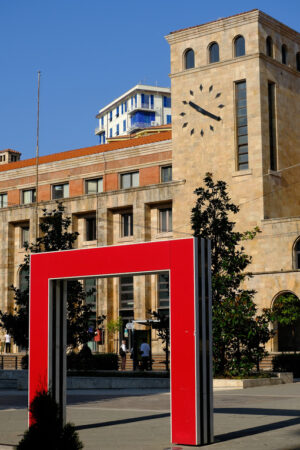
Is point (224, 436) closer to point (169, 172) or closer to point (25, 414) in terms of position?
point (25, 414)

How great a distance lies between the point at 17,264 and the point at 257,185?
72.4 feet

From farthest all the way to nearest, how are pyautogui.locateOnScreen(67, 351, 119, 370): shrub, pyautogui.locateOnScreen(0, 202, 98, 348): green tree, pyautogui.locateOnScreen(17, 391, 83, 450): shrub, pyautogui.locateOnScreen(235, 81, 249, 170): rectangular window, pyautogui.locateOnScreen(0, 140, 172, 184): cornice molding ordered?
pyautogui.locateOnScreen(0, 140, 172, 184): cornice molding → pyautogui.locateOnScreen(235, 81, 249, 170): rectangular window → pyautogui.locateOnScreen(67, 351, 119, 370): shrub → pyautogui.locateOnScreen(0, 202, 98, 348): green tree → pyautogui.locateOnScreen(17, 391, 83, 450): shrub

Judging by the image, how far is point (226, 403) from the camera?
20328 millimetres

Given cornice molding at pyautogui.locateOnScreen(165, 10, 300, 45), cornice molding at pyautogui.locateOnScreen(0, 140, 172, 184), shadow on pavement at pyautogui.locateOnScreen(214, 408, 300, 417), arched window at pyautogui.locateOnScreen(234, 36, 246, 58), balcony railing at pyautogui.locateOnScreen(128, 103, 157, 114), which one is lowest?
shadow on pavement at pyautogui.locateOnScreen(214, 408, 300, 417)

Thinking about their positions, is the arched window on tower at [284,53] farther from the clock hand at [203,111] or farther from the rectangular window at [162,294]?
the rectangular window at [162,294]

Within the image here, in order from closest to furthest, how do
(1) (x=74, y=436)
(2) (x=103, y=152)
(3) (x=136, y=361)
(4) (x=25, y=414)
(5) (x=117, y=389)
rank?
1. (1) (x=74, y=436)
2. (4) (x=25, y=414)
3. (5) (x=117, y=389)
4. (3) (x=136, y=361)
5. (2) (x=103, y=152)

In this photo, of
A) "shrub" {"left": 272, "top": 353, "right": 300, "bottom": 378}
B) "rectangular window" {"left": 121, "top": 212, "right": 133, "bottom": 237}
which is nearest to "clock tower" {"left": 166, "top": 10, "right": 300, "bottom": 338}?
"rectangular window" {"left": 121, "top": 212, "right": 133, "bottom": 237}

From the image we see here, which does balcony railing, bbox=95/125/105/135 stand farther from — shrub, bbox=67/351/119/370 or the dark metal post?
the dark metal post

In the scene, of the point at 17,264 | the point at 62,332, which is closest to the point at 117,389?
the point at 62,332

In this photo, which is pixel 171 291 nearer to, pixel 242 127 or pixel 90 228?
pixel 242 127

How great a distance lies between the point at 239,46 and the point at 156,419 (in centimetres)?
3408

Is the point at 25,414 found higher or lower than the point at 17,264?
lower

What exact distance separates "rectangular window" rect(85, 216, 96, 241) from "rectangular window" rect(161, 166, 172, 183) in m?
6.00

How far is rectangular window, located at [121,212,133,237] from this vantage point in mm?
52438
